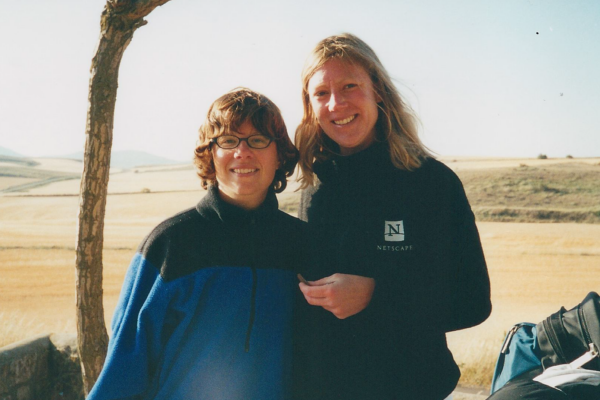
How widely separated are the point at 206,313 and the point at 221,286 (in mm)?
106

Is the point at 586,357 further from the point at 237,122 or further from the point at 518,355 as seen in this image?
the point at 237,122

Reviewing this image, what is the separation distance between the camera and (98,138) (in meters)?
2.48

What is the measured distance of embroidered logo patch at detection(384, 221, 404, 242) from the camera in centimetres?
177

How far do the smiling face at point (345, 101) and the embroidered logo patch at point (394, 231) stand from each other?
39cm

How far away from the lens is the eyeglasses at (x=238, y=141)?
1.88 metres

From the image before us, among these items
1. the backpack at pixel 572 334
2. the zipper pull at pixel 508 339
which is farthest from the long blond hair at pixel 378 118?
the zipper pull at pixel 508 339

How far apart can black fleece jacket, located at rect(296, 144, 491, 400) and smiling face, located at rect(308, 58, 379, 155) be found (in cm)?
14

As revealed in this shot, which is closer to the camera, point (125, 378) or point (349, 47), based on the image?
point (125, 378)

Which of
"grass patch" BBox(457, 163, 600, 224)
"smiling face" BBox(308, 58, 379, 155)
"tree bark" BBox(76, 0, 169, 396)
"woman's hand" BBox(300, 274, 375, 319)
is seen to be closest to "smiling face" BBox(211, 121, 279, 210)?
"smiling face" BBox(308, 58, 379, 155)

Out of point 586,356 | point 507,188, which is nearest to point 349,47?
point 586,356

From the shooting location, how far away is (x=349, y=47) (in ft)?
6.41

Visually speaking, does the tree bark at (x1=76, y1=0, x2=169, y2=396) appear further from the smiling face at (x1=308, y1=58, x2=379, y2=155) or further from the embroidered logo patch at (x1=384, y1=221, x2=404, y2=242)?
the embroidered logo patch at (x1=384, y1=221, x2=404, y2=242)

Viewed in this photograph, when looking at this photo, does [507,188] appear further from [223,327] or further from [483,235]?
[223,327]

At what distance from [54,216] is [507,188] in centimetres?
1774
